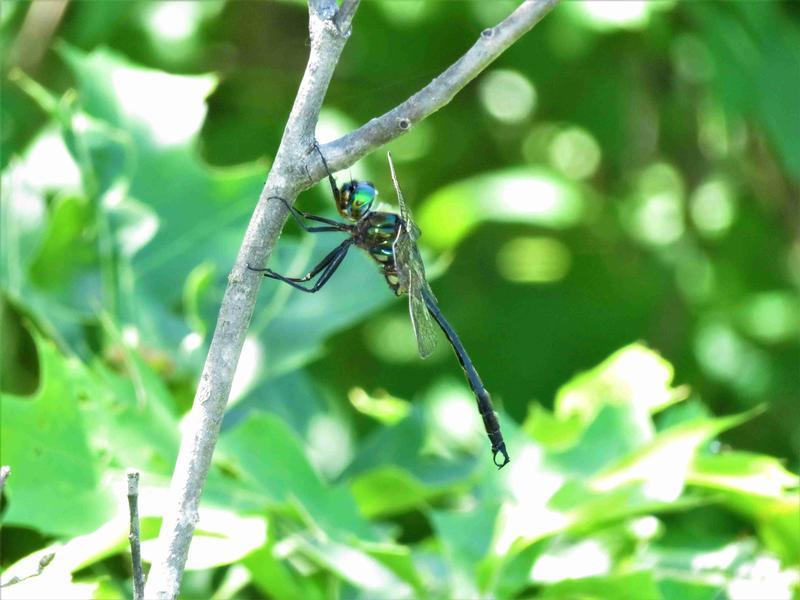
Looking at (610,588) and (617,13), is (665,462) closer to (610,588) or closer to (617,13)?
(610,588)

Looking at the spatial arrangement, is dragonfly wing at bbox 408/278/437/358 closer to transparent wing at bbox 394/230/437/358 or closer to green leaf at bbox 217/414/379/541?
transparent wing at bbox 394/230/437/358

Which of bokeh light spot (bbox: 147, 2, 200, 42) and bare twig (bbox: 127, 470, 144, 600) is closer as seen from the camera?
bare twig (bbox: 127, 470, 144, 600)

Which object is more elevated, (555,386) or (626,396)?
(555,386)

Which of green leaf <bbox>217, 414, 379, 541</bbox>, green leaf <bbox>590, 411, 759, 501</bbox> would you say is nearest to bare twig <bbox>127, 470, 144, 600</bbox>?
green leaf <bbox>217, 414, 379, 541</bbox>

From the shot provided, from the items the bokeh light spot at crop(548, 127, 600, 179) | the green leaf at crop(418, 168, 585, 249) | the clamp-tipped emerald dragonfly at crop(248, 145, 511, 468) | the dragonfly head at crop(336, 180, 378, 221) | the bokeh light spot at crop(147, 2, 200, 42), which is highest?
the bokeh light spot at crop(147, 2, 200, 42)

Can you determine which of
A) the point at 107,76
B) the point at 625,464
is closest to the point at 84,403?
the point at 107,76

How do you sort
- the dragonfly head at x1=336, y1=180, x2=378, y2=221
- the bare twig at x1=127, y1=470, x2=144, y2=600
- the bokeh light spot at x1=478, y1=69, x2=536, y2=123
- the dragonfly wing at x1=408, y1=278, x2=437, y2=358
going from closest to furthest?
the bare twig at x1=127, y1=470, x2=144, y2=600
the dragonfly wing at x1=408, y1=278, x2=437, y2=358
the dragonfly head at x1=336, y1=180, x2=378, y2=221
the bokeh light spot at x1=478, y1=69, x2=536, y2=123

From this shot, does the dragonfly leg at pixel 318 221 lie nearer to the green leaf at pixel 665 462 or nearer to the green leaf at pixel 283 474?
the green leaf at pixel 283 474

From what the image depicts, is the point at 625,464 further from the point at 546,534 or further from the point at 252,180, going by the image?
the point at 252,180
